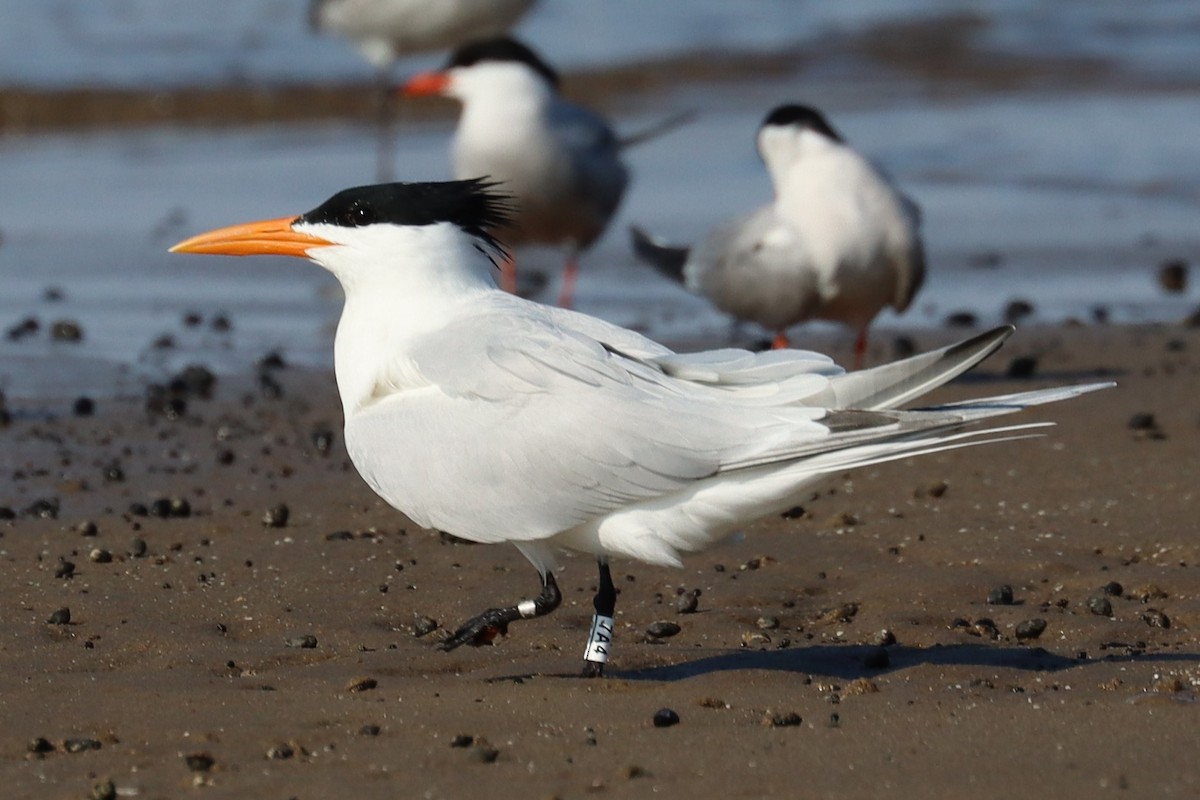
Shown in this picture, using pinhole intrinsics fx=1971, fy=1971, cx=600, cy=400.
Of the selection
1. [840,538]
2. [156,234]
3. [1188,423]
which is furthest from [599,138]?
[840,538]

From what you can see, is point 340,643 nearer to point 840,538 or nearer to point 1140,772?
point 840,538

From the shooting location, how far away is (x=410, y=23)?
1435cm

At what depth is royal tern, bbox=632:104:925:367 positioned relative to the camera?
8.41 metres

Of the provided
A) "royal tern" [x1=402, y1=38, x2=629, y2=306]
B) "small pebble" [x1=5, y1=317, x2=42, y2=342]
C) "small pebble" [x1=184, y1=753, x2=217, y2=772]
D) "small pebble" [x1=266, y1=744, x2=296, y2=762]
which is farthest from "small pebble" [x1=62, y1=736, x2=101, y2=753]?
"royal tern" [x1=402, y1=38, x2=629, y2=306]

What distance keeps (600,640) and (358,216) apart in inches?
48.6

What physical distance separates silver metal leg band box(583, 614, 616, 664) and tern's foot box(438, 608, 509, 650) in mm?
230

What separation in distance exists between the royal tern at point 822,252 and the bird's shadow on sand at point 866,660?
3810 mm

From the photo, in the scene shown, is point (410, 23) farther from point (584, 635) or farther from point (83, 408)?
point (584, 635)

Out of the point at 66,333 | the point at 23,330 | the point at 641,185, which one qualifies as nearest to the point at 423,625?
the point at 66,333

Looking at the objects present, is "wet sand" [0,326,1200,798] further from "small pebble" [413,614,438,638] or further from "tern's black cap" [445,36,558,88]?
"tern's black cap" [445,36,558,88]

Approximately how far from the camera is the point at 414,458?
450cm

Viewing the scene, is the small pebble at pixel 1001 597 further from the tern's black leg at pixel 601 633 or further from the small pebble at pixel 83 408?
the small pebble at pixel 83 408

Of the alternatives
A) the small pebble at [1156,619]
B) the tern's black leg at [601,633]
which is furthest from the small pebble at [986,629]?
the tern's black leg at [601,633]

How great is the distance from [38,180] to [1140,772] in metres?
11.7
